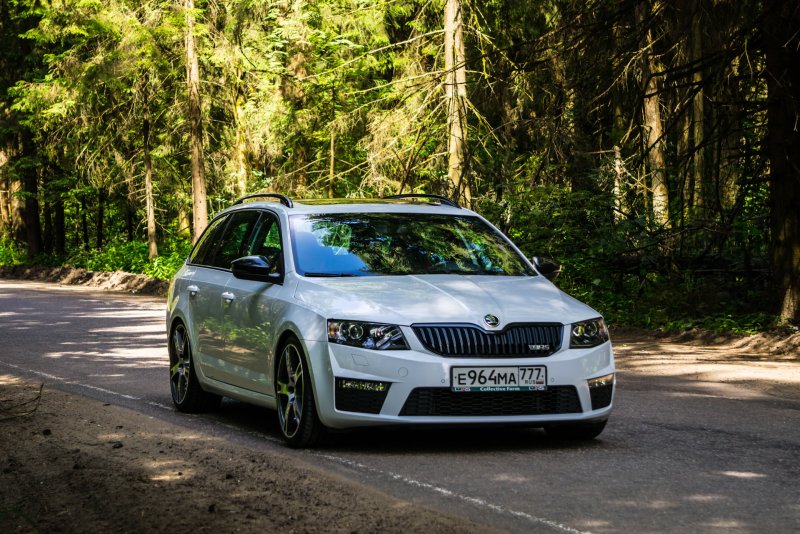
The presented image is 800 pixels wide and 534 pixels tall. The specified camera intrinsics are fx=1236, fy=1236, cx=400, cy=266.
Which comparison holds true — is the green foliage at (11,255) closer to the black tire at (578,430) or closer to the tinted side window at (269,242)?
the tinted side window at (269,242)

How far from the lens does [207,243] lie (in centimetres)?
1089

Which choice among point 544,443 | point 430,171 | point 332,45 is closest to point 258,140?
point 332,45

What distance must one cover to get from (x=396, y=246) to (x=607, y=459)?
2281 mm

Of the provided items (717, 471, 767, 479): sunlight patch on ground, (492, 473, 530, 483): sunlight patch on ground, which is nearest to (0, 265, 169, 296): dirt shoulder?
(492, 473, 530, 483): sunlight patch on ground

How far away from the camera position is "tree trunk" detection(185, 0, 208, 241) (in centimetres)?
3416

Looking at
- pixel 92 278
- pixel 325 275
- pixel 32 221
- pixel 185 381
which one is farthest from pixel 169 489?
pixel 32 221

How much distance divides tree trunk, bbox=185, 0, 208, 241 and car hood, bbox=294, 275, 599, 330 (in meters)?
26.0

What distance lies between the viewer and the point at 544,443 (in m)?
8.34

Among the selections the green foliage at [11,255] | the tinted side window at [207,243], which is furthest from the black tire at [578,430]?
the green foliage at [11,255]

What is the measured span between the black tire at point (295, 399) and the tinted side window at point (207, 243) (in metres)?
2.48

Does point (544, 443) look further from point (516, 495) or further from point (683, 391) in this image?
point (683, 391)

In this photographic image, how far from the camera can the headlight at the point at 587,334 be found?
805 cm

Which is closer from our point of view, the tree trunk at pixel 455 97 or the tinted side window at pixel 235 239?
the tinted side window at pixel 235 239

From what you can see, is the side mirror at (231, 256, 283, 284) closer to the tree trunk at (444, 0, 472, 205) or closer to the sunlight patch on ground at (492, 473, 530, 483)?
the sunlight patch on ground at (492, 473, 530, 483)
